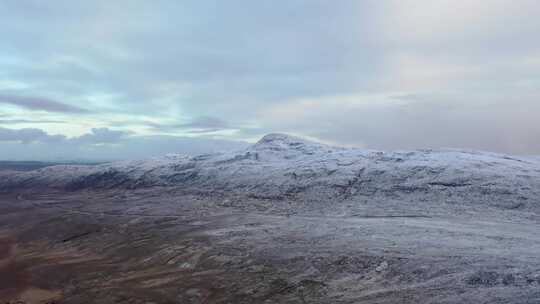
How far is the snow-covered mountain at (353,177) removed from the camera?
54875mm

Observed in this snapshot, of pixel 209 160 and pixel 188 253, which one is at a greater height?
pixel 209 160

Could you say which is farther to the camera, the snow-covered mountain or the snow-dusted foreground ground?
the snow-covered mountain

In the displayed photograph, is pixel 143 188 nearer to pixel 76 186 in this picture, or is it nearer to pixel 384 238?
pixel 76 186

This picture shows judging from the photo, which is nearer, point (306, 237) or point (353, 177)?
point (306, 237)

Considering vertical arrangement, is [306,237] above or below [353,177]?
below

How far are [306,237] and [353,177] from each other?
34996mm

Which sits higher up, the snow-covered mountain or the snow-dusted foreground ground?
the snow-covered mountain

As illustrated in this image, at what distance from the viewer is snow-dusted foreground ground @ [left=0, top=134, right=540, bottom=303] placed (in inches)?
971

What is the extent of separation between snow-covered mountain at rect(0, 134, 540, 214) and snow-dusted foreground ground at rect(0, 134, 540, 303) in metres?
0.36

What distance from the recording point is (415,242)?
3194 centimetres

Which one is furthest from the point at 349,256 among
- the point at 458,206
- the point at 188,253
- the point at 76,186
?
the point at 76,186

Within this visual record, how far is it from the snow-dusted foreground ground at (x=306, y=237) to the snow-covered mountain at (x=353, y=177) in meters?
0.36

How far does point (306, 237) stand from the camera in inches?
1436

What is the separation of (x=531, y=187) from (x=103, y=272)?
151 feet
